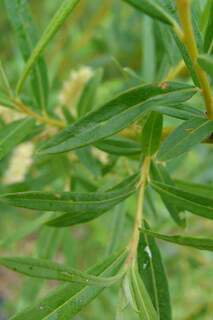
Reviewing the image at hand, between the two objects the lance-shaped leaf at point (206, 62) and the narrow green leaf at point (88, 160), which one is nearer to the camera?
the lance-shaped leaf at point (206, 62)

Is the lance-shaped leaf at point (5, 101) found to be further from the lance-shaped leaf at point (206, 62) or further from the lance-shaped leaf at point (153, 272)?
the lance-shaped leaf at point (206, 62)

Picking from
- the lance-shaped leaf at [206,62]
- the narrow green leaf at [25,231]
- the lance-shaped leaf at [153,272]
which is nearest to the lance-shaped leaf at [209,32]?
the lance-shaped leaf at [206,62]

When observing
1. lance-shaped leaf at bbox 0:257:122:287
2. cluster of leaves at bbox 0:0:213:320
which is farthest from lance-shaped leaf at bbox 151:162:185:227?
lance-shaped leaf at bbox 0:257:122:287

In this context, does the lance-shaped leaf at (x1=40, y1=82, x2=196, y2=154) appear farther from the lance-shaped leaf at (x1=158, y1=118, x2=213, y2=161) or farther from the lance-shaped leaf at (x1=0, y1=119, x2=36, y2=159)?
the lance-shaped leaf at (x1=0, y1=119, x2=36, y2=159)

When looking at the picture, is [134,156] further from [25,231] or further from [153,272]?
[25,231]

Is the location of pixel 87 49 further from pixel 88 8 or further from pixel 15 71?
pixel 15 71

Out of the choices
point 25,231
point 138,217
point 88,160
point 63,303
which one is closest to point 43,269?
point 63,303
